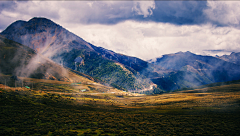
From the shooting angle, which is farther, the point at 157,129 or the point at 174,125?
the point at 174,125

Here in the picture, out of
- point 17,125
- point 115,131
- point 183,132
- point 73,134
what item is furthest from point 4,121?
point 183,132

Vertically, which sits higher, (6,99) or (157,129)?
(6,99)

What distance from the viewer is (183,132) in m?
63.4

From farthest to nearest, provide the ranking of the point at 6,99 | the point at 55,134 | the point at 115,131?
the point at 6,99
the point at 115,131
the point at 55,134

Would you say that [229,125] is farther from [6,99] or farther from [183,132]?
[6,99]

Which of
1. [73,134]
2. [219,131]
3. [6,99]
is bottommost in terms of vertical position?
[219,131]

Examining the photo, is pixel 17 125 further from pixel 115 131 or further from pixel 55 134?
pixel 115 131

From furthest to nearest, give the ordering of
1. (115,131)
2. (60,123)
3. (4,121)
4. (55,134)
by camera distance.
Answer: (60,123)
(4,121)
(115,131)
(55,134)

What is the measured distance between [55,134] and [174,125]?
4925cm

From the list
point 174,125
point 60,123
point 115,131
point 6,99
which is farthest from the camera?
point 6,99

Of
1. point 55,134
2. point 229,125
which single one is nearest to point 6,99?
point 55,134

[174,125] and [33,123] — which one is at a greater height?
[33,123]

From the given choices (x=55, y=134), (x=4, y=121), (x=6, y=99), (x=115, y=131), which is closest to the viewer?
(x=55, y=134)

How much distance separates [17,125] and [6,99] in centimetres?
6106
